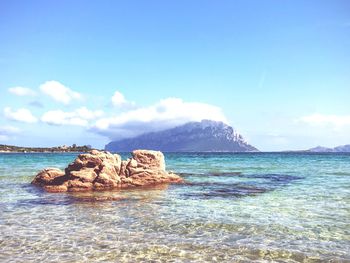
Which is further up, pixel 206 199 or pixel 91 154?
pixel 91 154

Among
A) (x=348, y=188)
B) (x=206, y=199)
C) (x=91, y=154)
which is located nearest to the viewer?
(x=206, y=199)

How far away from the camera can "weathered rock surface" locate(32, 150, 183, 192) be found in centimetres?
3087

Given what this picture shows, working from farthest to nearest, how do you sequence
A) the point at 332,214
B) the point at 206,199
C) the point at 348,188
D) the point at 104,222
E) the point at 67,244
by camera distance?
the point at 348,188, the point at 206,199, the point at 332,214, the point at 104,222, the point at 67,244

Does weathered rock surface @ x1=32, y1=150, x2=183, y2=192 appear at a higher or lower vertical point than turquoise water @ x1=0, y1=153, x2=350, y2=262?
higher

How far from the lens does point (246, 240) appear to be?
13.7 meters

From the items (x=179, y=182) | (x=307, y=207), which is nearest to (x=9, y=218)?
(x=307, y=207)

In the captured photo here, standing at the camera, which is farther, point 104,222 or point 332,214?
point 332,214

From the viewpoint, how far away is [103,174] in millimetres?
31750

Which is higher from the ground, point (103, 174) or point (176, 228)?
point (103, 174)

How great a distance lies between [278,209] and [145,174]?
17315 millimetres

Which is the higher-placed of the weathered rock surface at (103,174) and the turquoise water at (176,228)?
the weathered rock surface at (103,174)

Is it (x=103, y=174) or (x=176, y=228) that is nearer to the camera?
(x=176, y=228)

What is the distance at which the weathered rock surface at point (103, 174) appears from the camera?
101ft

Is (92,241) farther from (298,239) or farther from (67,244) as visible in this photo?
(298,239)
